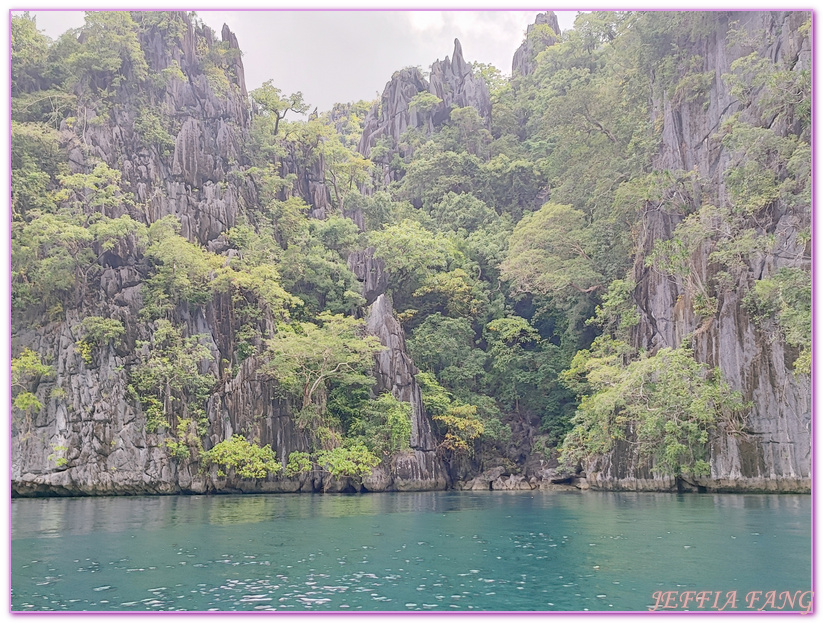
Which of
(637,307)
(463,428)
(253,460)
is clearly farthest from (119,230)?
(637,307)

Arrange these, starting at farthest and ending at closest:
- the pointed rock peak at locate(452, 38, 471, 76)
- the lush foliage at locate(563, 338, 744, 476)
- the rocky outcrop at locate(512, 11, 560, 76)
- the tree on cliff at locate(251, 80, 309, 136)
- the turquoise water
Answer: the rocky outcrop at locate(512, 11, 560, 76) → the pointed rock peak at locate(452, 38, 471, 76) → the tree on cliff at locate(251, 80, 309, 136) → the lush foliage at locate(563, 338, 744, 476) → the turquoise water

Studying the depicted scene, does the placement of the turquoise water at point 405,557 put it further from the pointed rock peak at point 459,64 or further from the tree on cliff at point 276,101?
the pointed rock peak at point 459,64

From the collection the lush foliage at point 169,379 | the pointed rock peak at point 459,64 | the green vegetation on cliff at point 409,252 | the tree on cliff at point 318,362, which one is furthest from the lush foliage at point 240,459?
the pointed rock peak at point 459,64

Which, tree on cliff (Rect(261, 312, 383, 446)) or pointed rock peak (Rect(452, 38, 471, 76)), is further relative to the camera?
pointed rock peak (Rect(452, 38, 471, 76))

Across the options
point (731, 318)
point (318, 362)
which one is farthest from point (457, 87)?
point (731, 318)

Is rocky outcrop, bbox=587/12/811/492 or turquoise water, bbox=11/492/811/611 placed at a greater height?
rocky outcrop, bbox=587/12/811/492

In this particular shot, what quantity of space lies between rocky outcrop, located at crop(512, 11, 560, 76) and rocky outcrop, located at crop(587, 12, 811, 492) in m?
22.7

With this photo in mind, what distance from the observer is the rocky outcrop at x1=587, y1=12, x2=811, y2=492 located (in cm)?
2036

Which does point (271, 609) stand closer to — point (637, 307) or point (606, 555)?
point (606, 555)

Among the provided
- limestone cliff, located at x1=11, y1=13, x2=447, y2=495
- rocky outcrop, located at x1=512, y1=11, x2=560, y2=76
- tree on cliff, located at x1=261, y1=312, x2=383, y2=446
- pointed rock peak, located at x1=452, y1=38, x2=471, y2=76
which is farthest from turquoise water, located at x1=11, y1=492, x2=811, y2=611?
rocky outcrop, located at x1=512, y1=11, x2=560, y2=76

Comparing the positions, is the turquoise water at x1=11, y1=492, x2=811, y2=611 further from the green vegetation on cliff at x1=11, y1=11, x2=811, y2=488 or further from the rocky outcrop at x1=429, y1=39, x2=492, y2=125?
the rocky outcrop at x1=429, y1=39, x2=492, y2=125

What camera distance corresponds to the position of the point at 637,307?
27.6 m

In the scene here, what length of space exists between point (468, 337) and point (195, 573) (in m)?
25.0

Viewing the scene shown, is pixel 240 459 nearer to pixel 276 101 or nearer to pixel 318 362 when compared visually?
pixel 318 362
